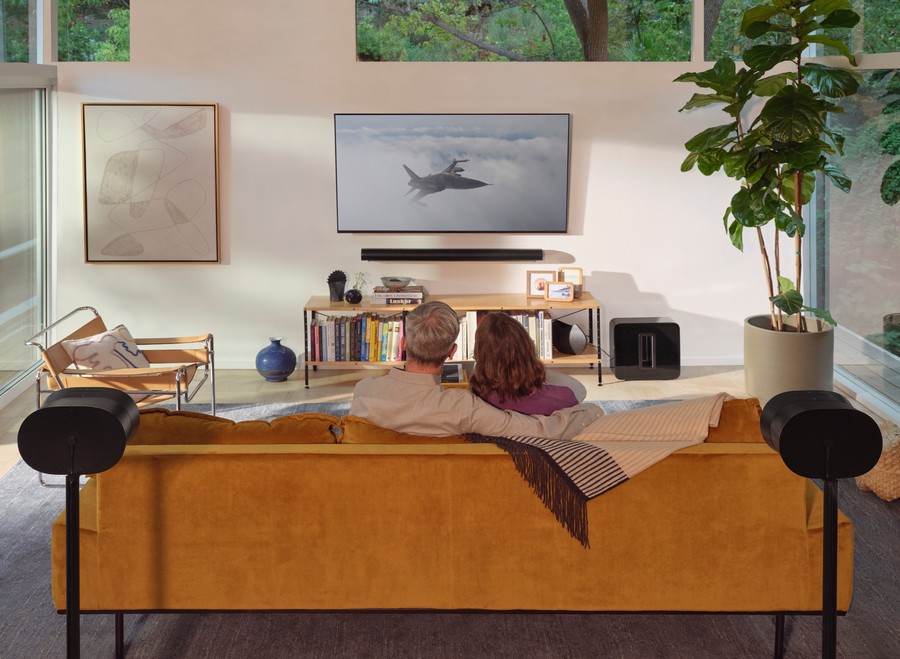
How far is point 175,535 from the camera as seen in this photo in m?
3.11

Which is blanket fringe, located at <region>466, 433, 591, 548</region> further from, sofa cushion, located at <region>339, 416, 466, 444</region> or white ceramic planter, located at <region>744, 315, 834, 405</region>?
white ceramic planter, located at <region>744, 315, 834, 405</region>

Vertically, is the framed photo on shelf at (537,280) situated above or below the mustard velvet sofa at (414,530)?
above

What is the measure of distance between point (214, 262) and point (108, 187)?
2.95ft

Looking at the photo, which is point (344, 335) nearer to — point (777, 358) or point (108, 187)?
point (108, 187)

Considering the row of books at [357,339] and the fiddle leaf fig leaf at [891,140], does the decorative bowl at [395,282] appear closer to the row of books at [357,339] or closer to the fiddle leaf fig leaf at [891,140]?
the row of books at [357,339]

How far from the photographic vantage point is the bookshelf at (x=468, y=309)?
23.5 feet

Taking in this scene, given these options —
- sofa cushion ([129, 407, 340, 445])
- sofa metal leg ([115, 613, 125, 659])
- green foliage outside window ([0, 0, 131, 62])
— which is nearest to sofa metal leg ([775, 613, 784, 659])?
sofa cushion ([129, 407, 340, 445])

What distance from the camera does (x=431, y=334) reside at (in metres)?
3.40

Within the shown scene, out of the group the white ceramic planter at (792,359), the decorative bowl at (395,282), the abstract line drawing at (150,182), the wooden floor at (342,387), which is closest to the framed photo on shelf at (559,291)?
the wooden floor at (342,387)

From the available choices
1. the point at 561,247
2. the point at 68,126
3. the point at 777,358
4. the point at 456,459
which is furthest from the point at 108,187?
the point at 456,459

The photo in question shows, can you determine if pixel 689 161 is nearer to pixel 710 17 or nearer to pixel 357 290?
pixel 710 17

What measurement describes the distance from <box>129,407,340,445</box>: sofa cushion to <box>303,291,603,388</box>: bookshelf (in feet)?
12.9

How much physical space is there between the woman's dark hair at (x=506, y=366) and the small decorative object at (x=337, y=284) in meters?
3.91

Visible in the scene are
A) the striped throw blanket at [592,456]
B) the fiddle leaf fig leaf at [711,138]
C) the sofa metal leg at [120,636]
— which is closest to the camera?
the striped throw blanket at [592,456]
